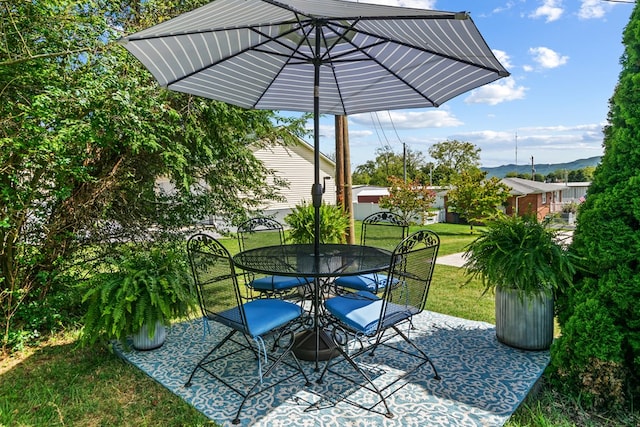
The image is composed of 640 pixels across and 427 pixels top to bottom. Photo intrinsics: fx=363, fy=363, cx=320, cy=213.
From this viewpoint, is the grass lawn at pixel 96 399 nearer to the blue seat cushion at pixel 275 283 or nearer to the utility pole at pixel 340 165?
the blue seat cushion at pixel 275 283

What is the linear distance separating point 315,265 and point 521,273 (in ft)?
5.59

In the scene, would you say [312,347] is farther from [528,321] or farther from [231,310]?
[528,321]

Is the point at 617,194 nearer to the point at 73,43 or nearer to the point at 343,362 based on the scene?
the point at 343,362

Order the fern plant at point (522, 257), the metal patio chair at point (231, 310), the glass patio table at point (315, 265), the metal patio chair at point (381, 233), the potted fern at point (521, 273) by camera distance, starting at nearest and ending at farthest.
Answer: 1. the metal patio chair at point (231, 310)
2. the glass patio table at point (315, 265)
3. the fern plant at point (522, 257)
4. the potted fern at point (521, 273)
5. the metal patio chair at point (381, 233)

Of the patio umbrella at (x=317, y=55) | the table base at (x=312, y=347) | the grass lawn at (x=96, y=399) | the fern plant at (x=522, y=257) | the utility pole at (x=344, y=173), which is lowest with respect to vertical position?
the grass lawn at (x=96, y=399)

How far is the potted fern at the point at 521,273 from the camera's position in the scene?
2.93m

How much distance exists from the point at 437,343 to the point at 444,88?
8.00 feet

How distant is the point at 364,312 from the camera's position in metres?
2.63

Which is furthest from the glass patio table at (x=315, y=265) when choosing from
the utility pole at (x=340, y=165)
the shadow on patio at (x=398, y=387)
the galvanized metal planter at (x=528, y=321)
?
the utility pole at (x=340, y=165)

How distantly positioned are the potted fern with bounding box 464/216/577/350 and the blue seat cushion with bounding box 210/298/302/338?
1.74 meters

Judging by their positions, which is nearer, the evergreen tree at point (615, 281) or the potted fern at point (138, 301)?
the evergreen tree at point (615, 281)

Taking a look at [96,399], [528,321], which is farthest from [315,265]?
[528,321]

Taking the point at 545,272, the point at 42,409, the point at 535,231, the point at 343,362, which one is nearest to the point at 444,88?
the point at 535,231

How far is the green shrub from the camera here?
542cm
